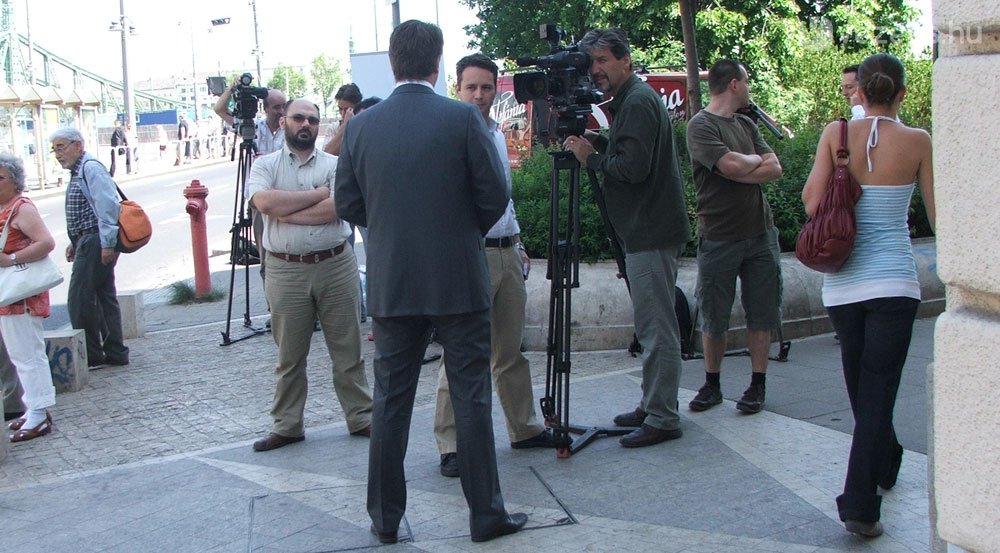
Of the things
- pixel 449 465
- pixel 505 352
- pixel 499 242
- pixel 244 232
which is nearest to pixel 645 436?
pixel 505 352

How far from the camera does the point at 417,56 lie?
4289 millimetres

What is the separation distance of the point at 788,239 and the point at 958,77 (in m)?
6.26

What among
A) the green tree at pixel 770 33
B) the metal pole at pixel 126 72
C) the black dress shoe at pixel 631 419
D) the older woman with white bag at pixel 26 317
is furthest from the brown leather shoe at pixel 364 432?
the metal pole at pixel 126 72

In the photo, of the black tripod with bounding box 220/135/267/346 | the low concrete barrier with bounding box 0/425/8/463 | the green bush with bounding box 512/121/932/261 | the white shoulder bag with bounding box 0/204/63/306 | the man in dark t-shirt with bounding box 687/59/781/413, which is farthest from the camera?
the black tripod with bounding box 220/135/267/346

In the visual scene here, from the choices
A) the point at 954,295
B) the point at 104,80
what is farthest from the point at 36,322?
the point at 104,80

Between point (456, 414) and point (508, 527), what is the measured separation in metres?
0.52

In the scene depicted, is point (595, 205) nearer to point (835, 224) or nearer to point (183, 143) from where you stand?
point (835, 224)

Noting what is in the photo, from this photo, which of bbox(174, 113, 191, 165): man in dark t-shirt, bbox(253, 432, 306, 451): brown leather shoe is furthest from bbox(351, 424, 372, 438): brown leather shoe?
bbox(174, 113, 191, 165): man in dark t-shirt

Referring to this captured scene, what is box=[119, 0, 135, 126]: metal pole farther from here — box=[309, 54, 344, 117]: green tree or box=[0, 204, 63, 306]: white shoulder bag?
box=[309, 54, 344, 117]: green tree

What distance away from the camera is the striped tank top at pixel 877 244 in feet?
13.2

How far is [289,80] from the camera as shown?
13650cm

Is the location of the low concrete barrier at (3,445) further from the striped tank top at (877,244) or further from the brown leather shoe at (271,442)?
the striped tank top at (877,244)

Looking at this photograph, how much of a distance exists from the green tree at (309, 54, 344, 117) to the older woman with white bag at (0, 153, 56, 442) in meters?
117

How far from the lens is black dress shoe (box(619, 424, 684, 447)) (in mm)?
5410
